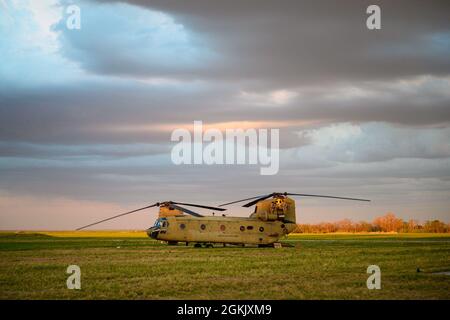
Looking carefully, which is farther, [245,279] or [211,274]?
[211,274]

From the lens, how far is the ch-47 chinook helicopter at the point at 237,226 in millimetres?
58812

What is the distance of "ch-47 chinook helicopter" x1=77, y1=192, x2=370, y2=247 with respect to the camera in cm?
5881

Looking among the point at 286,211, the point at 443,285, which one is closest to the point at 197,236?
the point at 286,211

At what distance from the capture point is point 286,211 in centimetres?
6031

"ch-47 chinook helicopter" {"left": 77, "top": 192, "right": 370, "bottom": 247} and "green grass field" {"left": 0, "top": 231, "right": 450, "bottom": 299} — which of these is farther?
"ch-47 chinook helicopter" {"left": 77, "top": 192, "right": 370, "bottom": 247}

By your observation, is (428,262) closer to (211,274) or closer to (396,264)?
(396,264)

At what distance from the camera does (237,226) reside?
195ft

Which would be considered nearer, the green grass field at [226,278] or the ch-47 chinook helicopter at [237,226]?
the green grass field at [226,278]

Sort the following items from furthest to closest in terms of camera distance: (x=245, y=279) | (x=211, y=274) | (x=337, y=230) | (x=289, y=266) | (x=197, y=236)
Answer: (x=337, y=230), (x=197, y=236), (x=289, y=266), (x=211, y=274), (x=245, y=279)

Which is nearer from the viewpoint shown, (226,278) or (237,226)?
(226,278)
